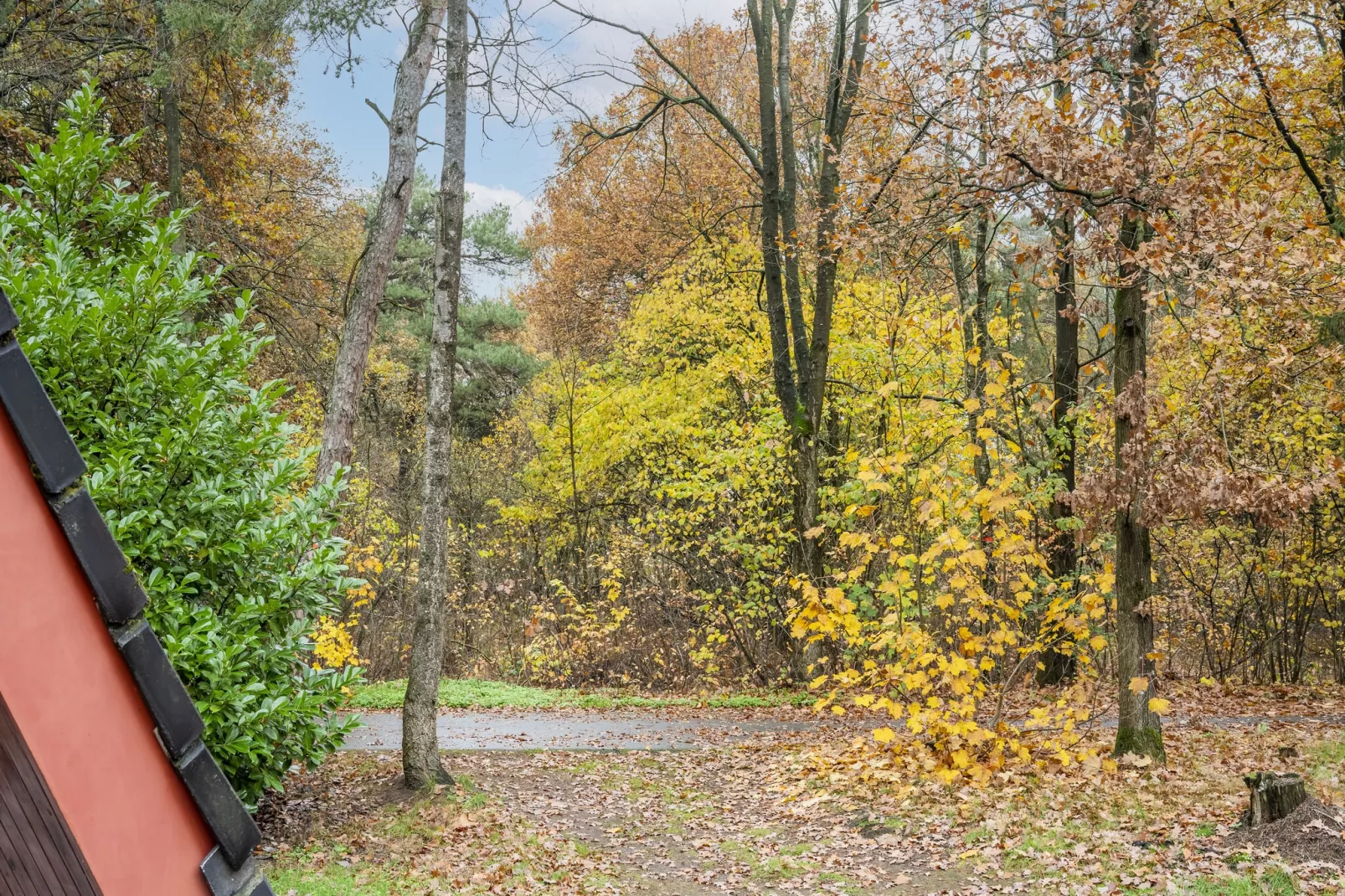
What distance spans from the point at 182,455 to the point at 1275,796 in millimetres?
7887

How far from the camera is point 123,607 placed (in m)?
2.20

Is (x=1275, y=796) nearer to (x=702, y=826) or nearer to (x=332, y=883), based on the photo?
(x=702, y=826)

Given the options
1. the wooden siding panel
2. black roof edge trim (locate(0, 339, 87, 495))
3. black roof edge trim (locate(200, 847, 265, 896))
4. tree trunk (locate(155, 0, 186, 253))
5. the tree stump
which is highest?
tree trunk (locate(155, 0, 186, 253))

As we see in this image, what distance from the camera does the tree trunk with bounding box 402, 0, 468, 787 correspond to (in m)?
8.57

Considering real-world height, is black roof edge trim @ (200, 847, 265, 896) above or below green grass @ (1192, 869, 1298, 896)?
above

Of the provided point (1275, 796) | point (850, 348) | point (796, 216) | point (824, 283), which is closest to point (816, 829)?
point (1275, 796)

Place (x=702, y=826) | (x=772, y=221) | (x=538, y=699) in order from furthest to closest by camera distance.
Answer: (x=772, y=221)
(x=538, y=699)
(x=702, y=826)

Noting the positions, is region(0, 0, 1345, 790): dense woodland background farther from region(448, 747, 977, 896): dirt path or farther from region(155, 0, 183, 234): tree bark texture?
region(448, 747, 977, 896): dirt path

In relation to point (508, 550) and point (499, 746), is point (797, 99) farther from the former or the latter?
point (499, 746)

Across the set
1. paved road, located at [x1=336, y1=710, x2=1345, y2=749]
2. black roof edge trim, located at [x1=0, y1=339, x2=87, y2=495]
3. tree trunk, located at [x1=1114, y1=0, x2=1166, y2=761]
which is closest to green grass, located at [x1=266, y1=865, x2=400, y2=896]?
paved road, located at [x1=336, y1=710, x2=1345, y2=749]

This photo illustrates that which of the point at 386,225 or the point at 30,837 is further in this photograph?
the point at 386,225

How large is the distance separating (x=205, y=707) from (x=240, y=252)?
35.1 feet

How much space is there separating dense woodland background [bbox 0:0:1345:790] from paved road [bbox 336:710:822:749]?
1835mm

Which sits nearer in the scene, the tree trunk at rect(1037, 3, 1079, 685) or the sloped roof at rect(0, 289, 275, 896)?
the sloped roof at rect(0, 289, 275, 896)
